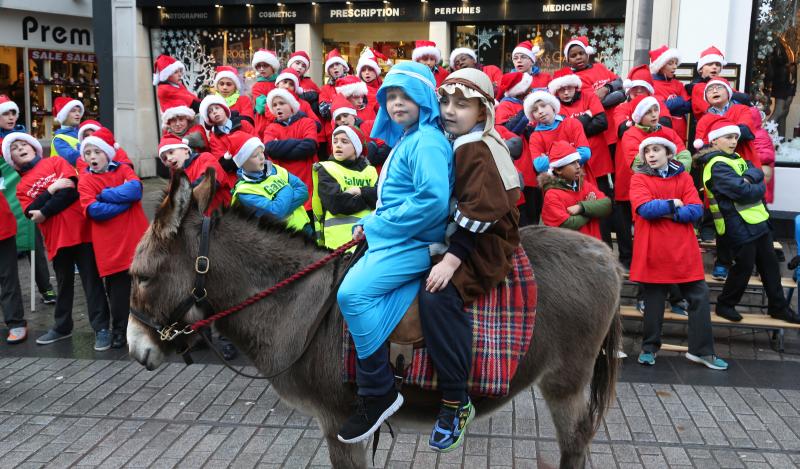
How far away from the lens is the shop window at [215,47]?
651 inches

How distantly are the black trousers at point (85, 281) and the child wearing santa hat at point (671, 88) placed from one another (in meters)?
6.70

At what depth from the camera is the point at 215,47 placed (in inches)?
670

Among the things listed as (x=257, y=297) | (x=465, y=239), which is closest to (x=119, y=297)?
(x=257, y=297)

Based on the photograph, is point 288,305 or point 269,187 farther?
point 269,187

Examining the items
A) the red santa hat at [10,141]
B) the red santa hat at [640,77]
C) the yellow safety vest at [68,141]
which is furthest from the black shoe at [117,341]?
the red santa hat at [640,77]

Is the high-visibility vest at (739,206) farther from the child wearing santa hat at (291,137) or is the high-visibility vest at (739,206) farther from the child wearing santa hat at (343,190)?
the child wearing santa hat at (291,137)

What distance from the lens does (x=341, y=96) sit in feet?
28.9

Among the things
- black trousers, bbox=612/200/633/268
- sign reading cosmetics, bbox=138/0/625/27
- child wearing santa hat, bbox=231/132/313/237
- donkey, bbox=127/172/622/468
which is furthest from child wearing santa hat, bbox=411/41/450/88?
donkey, bbox=127/172/622/468

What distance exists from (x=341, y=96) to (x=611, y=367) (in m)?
5.13

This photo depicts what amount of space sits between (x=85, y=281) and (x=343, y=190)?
307 cm

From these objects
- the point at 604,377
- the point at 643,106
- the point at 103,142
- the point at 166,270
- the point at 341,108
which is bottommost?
the point at 604,377

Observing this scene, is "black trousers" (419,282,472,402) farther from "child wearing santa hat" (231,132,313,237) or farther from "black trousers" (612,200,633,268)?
"black trousers" (612,200,633,268)

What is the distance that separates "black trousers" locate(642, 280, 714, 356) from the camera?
22.6 ft

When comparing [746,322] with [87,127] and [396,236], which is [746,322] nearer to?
[396,236]
